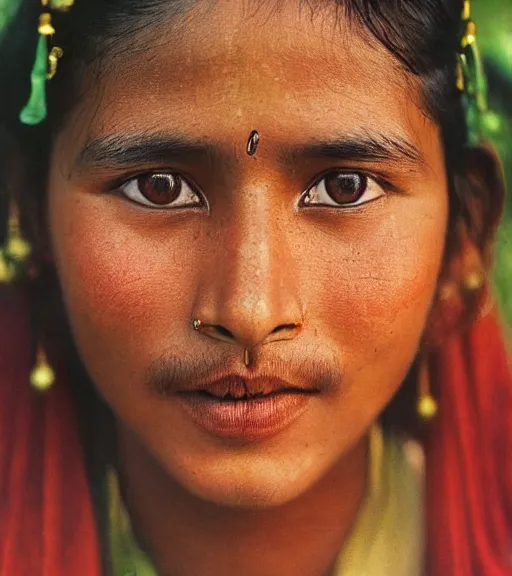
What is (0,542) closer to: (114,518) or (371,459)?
(114,518)

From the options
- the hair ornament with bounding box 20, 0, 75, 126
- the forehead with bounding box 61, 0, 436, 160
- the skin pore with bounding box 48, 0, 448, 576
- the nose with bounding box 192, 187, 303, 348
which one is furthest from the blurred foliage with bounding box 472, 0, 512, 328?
the hair ornament with bounding box 20, 0, 75, 126

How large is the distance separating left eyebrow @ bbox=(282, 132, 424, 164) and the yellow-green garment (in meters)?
0.39

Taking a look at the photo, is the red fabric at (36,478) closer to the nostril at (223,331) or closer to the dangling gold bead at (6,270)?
the dangling gold bead at (6,270)

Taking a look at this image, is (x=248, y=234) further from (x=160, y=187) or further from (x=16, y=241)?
(x=16, y=241)

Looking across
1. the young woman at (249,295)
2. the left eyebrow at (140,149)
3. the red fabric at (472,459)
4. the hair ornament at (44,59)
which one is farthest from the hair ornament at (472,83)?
the hair ornament at (44,59)

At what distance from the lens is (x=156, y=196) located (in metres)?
1.01

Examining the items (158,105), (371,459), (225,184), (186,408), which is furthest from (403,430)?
(158,105)

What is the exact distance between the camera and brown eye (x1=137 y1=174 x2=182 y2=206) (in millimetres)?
1003

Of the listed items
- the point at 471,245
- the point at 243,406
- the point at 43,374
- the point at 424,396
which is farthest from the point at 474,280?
the point at 43,374

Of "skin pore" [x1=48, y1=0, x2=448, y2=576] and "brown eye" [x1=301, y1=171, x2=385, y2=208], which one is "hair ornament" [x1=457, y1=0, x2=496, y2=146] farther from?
"brown eye" [x1=301, y1=171, x2=385, y2=208]

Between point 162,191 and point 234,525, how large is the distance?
46cm

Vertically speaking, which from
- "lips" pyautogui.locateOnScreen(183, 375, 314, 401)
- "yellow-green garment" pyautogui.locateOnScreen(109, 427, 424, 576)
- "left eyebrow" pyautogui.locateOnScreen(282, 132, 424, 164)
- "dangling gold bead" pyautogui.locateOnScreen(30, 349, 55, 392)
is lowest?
"yellow-green garment" pyautogui.locateOnScreen(109, 427, 424, 576)

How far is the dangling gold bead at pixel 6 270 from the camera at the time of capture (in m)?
1.12

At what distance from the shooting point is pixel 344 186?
1009 millimetres
